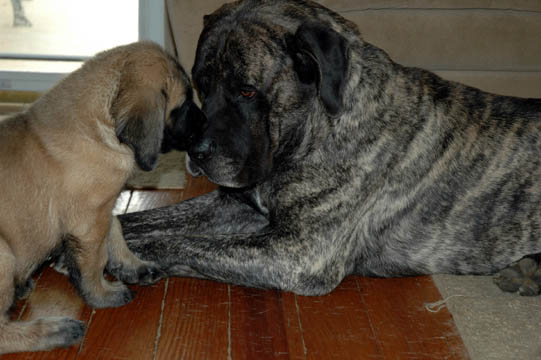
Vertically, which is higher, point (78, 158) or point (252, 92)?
point (252, 92)

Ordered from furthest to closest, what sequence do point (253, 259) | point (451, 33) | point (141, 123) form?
point (451, 33) < point (253, 259) < point (141, 123)

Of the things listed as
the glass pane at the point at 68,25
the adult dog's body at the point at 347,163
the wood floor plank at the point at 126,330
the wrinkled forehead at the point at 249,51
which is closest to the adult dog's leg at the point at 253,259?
the adult dog's body at the point at 347,163

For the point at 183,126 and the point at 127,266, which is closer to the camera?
the point at 183,126

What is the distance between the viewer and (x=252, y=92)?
2.47 meters

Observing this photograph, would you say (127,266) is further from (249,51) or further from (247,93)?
(249,51)

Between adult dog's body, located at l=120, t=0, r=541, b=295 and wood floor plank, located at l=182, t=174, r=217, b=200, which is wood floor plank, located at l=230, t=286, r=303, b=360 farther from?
wood floor plank, located at l=182, t=174, r=217, b=200

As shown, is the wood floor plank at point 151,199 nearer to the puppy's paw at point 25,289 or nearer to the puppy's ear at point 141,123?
the puppy's paw at point 25,289

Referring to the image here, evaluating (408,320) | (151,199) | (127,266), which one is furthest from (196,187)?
(408,320)

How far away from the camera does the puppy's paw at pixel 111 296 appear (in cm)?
241

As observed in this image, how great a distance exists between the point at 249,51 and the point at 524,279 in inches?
59.5

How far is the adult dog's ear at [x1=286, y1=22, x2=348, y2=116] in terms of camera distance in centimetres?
233

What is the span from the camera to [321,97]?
2.41 meters

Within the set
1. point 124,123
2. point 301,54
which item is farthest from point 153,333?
point 301,54

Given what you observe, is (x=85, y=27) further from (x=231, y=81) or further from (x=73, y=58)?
(x=231, y=81)
